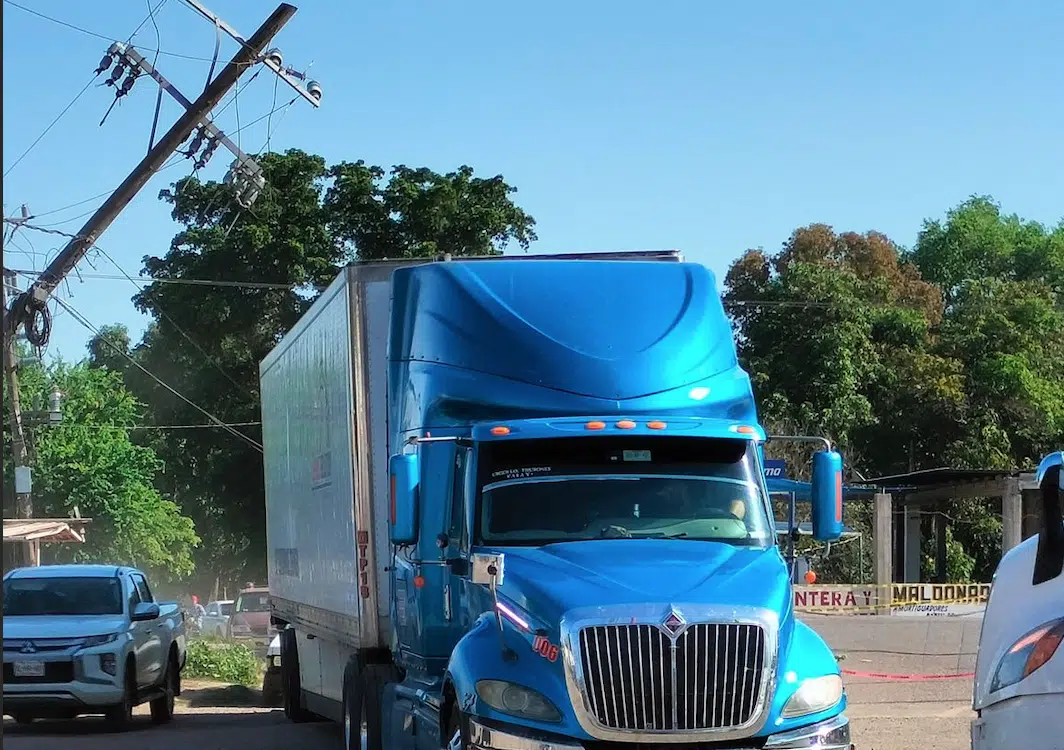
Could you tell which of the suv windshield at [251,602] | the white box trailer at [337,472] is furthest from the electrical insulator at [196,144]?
the suv windshield at [251,602]

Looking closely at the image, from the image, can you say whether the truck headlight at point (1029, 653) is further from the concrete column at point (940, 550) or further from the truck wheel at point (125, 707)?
the concrete column at point (940, 550)

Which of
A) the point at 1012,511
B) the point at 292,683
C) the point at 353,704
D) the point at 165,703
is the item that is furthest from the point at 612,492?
the point at 1012,511

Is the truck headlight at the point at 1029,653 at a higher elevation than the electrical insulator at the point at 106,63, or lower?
lower

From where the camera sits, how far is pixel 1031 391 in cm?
4066

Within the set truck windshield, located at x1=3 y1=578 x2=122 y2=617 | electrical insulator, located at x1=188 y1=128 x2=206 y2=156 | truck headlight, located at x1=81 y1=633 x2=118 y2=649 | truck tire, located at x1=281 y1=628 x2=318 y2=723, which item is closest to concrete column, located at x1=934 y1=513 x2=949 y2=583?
electrical insulator, located at x1=188 y1=128 x2=206 y2=156

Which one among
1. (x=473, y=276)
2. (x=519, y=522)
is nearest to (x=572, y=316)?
(x=473, y=276)

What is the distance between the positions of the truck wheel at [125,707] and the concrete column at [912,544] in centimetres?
1988

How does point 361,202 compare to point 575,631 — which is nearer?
point 575,631

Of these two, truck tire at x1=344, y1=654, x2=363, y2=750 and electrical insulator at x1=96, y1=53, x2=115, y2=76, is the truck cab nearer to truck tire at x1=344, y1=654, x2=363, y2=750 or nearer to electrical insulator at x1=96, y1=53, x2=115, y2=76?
truck tire at x1=344, y1=654, x2=363, y2=750

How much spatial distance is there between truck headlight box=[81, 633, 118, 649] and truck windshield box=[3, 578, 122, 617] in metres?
0.78

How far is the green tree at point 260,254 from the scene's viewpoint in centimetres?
3734

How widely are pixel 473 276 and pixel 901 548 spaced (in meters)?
30.7

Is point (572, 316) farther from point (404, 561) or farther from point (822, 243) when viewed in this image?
point (822, 243)

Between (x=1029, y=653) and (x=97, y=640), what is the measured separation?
521 inches
